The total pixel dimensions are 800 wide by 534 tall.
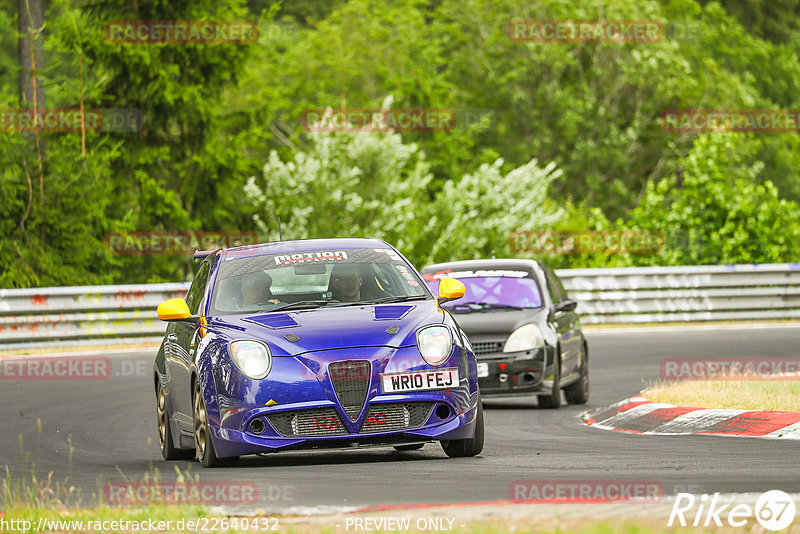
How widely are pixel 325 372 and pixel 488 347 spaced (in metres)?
5.99

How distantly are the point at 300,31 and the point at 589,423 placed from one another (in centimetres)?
6018

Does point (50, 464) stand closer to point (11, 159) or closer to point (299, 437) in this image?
point (299, 437)

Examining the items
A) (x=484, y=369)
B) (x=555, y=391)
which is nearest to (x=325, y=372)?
(x=484, y=369)

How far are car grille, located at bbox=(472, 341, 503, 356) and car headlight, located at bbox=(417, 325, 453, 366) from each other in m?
5.42

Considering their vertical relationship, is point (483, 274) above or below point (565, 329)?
above

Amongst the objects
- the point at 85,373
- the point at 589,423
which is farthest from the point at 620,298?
the point at 589,423

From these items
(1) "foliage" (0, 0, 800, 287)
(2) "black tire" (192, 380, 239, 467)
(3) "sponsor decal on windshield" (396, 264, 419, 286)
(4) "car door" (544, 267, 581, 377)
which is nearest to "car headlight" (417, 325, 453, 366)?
(3) "sponsor decal on windshield" (396, 264, 419, 286)

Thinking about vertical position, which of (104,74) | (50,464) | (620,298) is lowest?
(620,298)

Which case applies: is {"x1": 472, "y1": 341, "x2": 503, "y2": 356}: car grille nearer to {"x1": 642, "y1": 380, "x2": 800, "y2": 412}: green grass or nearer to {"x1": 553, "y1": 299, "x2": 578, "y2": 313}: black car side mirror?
{"x1": 553, "y1": 299, "x2": 578, "y2": 313}: black car side mirror

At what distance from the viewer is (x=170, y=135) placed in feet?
113

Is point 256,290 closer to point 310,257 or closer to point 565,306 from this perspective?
point 310,257

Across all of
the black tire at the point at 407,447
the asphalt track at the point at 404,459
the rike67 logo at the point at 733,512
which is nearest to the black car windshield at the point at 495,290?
the asphalt track at the point at 404,459

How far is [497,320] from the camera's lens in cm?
1529

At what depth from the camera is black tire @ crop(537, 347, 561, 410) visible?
15.0 metres
